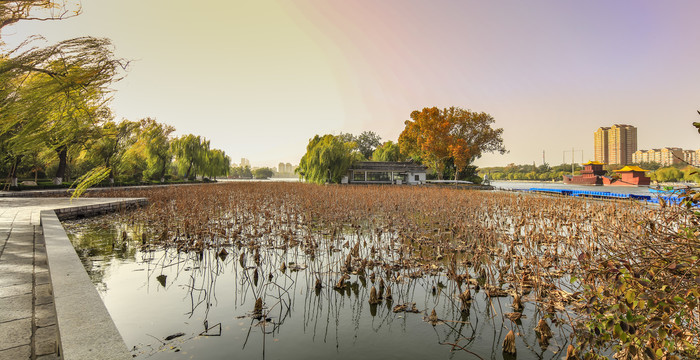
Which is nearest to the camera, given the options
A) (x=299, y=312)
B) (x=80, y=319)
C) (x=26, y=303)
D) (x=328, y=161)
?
(x=80, y=319)

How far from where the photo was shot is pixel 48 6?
5672 millimetres

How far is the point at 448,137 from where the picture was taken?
36938mm

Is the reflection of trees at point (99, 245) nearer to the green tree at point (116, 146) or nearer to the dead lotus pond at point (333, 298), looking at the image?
the dead lotus pond at point (333, 298)

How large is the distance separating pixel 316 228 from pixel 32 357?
24.1ft

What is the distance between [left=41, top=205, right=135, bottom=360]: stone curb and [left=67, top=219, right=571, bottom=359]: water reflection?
797 millimetres

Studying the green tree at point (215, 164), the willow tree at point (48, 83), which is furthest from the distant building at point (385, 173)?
the willow tree at point (48, 83)

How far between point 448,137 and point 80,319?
37226 millimetres

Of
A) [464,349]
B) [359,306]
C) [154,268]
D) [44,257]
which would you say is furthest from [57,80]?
[464,349]

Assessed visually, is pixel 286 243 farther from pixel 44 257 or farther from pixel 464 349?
pixel 464 349

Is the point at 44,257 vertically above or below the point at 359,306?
above

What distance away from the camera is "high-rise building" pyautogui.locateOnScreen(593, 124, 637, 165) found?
9956 centimetres

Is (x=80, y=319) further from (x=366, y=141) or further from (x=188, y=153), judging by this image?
(x=366, y=141)

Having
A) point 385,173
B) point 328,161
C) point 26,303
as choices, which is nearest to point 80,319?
point 26,303

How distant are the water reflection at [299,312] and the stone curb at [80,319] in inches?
31.4
